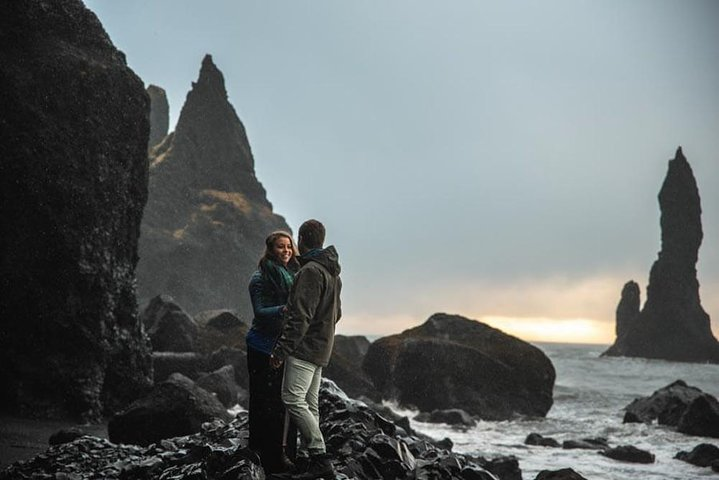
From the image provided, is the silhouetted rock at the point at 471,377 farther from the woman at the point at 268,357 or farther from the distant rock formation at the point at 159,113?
the distant rock formation at the point at 159,113

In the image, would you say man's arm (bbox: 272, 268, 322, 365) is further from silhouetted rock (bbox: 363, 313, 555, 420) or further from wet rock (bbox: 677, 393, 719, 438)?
wet rock (bbox: 677, 393, 719, 438)

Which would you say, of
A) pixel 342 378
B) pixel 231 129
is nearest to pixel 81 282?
pixel 342 378

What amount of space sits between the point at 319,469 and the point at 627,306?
159971mm

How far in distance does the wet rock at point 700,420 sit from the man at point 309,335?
66.3 ft

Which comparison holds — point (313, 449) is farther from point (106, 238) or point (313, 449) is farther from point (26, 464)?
point (106, 238)

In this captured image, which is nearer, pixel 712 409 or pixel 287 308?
pixel 287 308

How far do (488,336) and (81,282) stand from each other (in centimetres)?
1911

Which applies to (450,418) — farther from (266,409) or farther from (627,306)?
(627,306)

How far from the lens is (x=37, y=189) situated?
15156 millimetres

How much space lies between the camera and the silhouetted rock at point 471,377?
25.9 meters

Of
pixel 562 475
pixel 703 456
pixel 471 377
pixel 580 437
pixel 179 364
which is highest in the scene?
pixel 179 364

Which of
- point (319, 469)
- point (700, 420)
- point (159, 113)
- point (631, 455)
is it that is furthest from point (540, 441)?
point (159, 113)

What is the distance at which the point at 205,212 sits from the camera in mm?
113688

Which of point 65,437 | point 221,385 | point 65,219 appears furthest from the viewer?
point 221,385
